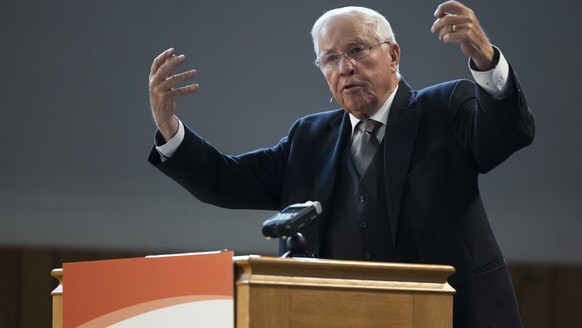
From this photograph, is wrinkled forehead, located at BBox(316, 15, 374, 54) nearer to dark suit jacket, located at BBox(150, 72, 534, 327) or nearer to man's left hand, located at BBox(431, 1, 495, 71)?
dark suit jacket, located at BBox(150, 72, 534, 327)

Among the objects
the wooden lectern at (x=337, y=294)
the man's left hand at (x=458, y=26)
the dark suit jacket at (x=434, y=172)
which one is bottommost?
the wooden lectern at (x=337, y=294)

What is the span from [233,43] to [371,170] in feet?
8.35

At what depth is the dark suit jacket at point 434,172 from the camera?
233 cm

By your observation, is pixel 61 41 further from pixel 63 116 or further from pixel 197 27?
pixel 197 27

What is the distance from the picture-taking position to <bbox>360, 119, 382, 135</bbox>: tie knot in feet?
8.88

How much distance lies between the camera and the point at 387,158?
2.54 metres

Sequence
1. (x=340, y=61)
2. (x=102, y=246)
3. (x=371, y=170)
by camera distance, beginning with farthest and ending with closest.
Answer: (x=102, y=246)
(x=340, y=61)
(x=371, y=170)

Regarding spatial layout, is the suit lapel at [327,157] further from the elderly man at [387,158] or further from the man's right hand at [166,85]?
the man's right hand at [166,85]

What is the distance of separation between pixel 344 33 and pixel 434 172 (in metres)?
0.53

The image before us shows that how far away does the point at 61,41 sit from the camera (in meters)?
4.82

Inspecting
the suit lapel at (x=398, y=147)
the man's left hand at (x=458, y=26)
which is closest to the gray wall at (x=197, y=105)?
→ the suit lapel at (x=398, y=147)

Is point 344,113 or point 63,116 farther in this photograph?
point 63,116

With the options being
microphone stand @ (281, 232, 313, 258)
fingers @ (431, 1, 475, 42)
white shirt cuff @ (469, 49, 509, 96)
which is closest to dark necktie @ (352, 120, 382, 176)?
white shirt cuff @ (469, 49, 509, 96)

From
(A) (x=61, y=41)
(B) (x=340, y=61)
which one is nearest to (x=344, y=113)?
(B) (x=340, y=61)
